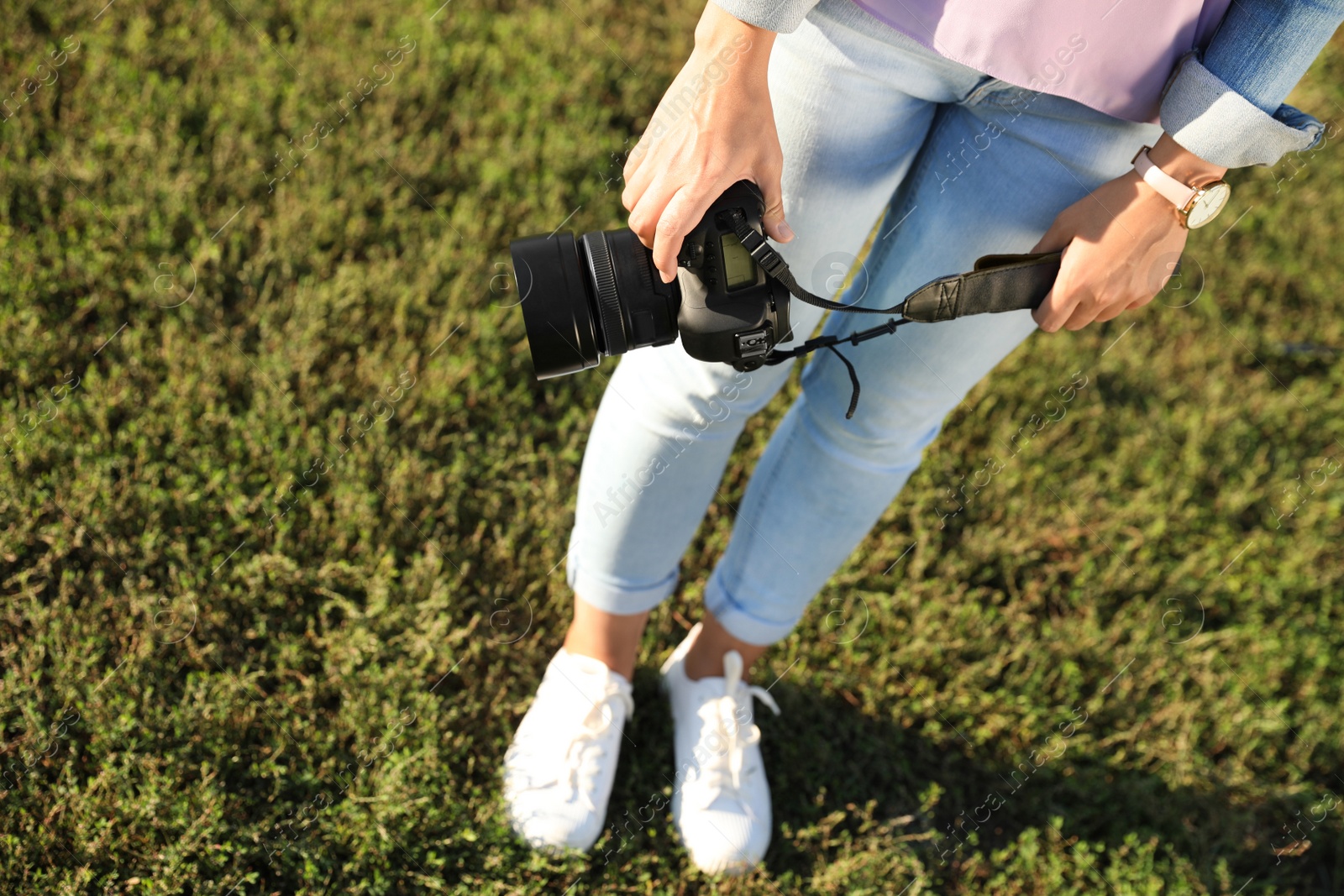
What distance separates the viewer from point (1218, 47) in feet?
4.22

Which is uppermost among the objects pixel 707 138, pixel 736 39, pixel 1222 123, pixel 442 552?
pixel 1222 123

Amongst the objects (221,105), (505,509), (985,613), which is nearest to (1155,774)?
(985,613)

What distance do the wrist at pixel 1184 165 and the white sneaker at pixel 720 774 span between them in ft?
4.25

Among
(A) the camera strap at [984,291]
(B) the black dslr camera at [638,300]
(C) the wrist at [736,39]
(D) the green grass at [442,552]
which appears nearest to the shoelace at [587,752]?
(D) the green grass at [442,552]

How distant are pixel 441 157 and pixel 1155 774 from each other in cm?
292

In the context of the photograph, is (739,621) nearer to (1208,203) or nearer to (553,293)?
(553,293)

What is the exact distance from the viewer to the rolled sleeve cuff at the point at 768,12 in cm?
115

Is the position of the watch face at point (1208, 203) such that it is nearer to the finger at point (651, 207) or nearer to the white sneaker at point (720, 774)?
the finger at point (651, 207)

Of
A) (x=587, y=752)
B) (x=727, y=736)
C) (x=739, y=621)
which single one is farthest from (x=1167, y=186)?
(x=587, y=752)

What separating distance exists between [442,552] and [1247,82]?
6.33 ft

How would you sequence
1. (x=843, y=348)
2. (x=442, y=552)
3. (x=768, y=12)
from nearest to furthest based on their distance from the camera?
(x=768, y=12) → (x=843, y=348) → (x=442, y=552)

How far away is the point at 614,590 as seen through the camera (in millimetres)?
1848

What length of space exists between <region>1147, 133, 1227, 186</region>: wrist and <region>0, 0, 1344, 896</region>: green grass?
1474mm

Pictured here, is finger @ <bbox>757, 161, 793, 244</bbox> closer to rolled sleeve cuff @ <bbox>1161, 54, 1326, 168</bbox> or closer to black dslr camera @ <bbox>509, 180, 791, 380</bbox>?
black dslr camera @ <bbox>509, 180, 791, 380</bbox>
